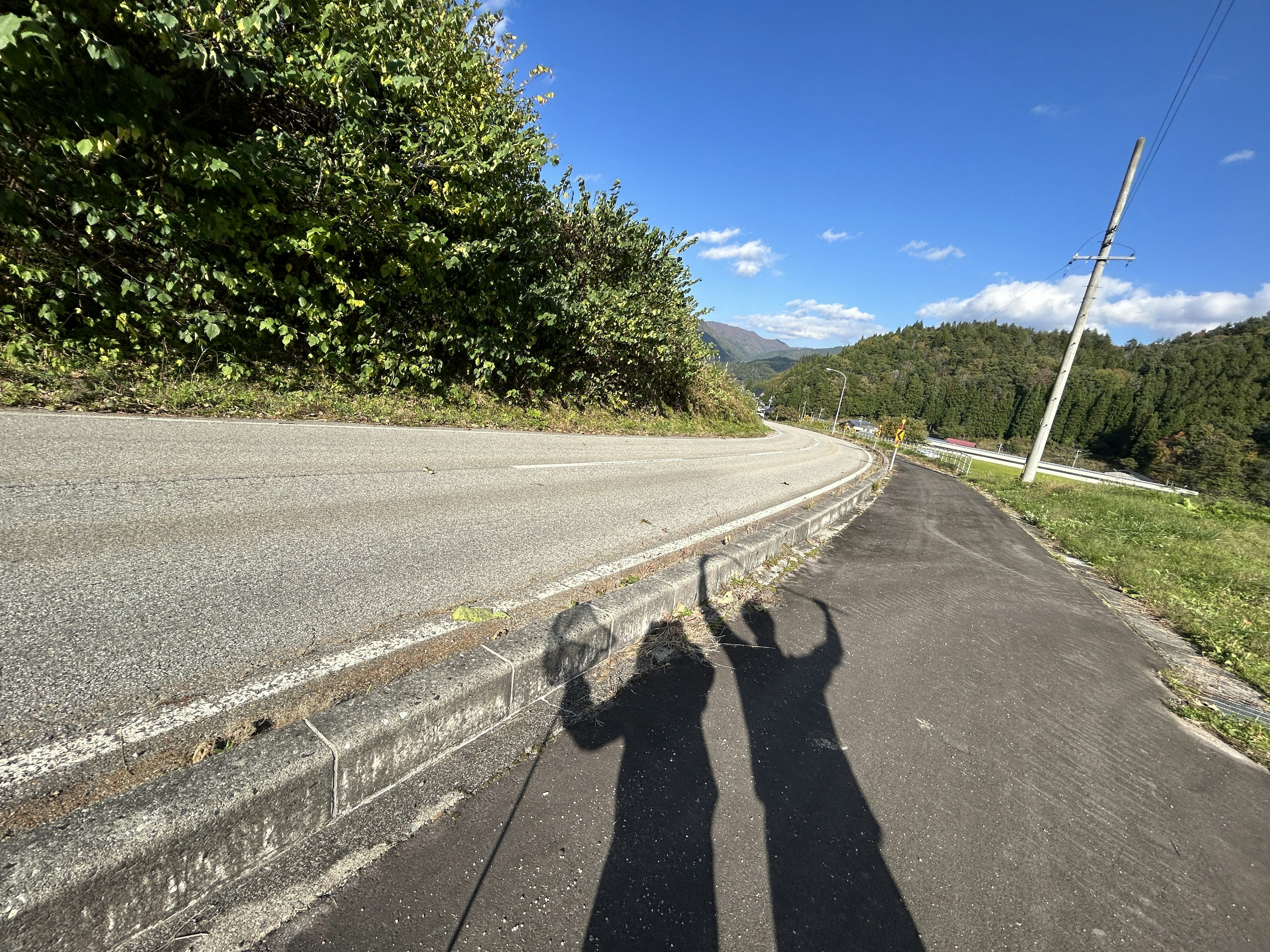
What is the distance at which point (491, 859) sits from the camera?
1.48 m

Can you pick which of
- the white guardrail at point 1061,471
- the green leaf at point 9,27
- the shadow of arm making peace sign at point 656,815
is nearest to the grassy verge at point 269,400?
the green leaf at point 9,27

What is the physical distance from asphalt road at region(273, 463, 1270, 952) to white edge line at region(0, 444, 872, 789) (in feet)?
3.00

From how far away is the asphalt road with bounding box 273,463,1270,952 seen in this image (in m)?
1.39

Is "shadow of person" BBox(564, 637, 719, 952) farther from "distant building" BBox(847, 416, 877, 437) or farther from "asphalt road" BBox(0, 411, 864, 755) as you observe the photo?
"distant building" BBox(847, 416, 877, 437)

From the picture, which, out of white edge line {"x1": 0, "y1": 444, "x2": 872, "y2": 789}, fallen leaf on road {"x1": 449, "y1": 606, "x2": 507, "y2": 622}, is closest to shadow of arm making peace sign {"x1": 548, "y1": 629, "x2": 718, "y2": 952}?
fallen leaf on road {"x1": 449, "y1": 606, "x2": 507, "y2": 622}

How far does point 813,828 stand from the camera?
1.79m

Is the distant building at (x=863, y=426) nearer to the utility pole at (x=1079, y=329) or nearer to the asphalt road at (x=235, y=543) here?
the utility pole at (x=1079, y=329)

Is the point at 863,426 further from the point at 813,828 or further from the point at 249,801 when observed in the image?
the point at 249,801

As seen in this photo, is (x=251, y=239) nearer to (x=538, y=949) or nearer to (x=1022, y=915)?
(x=538, y=949)

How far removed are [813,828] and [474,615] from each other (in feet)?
6.18

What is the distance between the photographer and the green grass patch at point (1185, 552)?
14.5 ft

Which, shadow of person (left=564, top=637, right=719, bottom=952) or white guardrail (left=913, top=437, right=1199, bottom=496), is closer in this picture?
shadow of person (left=564, top=637, right=719, bottom=952)

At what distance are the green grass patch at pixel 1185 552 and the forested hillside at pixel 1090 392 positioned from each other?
8379 mm

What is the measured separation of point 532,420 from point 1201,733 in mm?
11248
